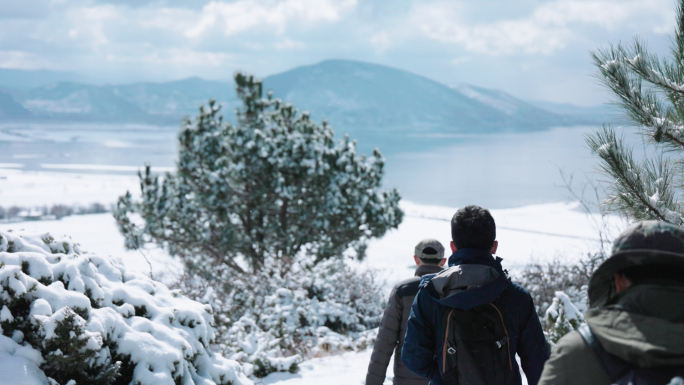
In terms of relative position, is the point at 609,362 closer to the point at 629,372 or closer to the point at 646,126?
the point at 629,372

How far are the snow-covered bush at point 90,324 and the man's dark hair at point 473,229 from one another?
2.13 m

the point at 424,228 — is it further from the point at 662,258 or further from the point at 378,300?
the point at 662,258

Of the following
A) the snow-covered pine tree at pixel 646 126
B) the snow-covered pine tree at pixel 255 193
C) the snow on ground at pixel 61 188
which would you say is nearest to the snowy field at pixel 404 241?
the snow on ground at pixel 61 188

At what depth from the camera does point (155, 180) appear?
605 inches

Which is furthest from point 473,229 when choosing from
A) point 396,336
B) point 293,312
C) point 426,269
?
point 293,312

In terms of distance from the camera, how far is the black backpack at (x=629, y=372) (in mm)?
1295

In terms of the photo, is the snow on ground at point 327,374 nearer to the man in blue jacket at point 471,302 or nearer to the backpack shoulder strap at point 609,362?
the man in blue jacket at point 471,302

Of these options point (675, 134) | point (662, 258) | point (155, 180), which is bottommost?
point (155, 180)

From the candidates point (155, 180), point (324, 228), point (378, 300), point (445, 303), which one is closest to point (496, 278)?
point (445, 303)

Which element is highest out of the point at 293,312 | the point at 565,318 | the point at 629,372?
the point at 629,372

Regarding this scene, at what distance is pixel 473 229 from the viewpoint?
248 cm

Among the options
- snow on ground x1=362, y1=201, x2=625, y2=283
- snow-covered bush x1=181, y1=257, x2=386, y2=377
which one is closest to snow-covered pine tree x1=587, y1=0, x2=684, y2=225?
snow-covered bush x1=181, y1=257, x2=386, y2=377

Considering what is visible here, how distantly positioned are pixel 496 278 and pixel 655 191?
9.15 feet

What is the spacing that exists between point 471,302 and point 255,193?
1289 cm
